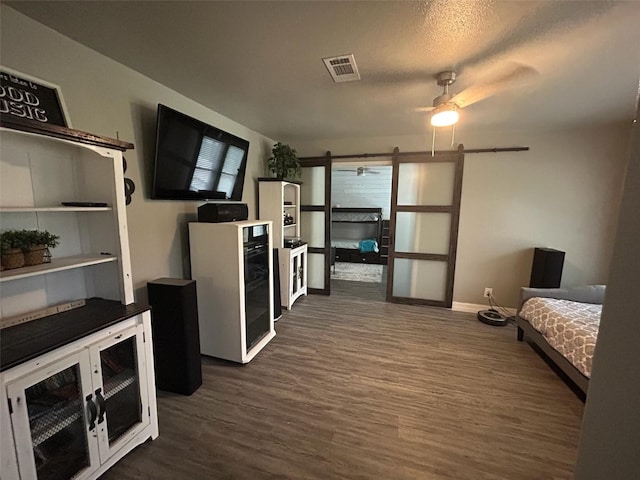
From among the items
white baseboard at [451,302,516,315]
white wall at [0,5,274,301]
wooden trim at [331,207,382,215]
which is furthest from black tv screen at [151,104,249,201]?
wooden trim at [331,207,382,215]

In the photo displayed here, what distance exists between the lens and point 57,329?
131 cm

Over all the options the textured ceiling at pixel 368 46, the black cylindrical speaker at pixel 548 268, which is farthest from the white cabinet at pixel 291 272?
the black cylindrical speaker at pixel 548 268

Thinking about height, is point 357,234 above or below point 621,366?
below

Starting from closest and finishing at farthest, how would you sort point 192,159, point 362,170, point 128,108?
point 128,108 < point 192,159 < point 362,170

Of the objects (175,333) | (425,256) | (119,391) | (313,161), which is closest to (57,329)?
(119,391)

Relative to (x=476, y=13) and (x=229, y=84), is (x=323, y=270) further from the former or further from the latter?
(x=476, y=13)

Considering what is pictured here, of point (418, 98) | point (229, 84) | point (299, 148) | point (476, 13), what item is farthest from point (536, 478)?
point (299, 148)

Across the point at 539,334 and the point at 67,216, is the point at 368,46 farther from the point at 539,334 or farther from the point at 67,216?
the point at 539,334

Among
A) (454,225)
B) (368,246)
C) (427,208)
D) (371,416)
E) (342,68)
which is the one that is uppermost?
(342,68)

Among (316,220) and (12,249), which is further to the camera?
(316,220)

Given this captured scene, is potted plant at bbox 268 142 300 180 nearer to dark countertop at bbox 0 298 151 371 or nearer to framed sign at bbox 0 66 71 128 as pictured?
framed sign at bbox 0 66 71 128

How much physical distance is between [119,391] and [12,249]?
943 millimetres

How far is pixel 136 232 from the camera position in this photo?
210cm

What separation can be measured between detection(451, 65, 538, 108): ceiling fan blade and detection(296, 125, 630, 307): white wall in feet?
4.76
